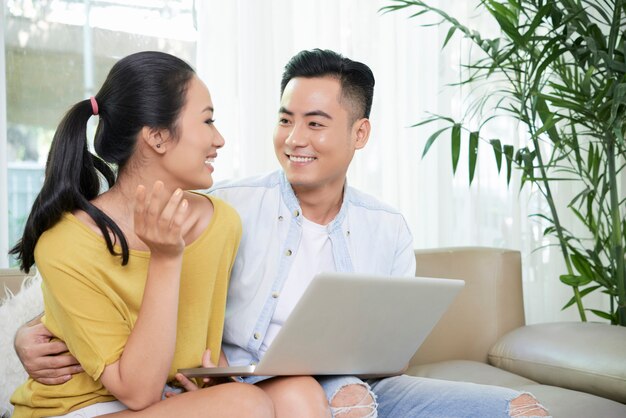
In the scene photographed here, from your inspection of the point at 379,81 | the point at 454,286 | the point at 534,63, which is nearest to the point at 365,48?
the point at 379,81

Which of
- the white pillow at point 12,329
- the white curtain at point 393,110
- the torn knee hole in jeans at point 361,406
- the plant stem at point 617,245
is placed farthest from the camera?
the white curtain at point 393,110

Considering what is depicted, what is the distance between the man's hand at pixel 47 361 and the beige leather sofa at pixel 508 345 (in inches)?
41.8

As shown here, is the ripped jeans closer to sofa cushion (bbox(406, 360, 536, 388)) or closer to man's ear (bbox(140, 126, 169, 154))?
sofa cushion (bbox(406, 360, 536, 388))

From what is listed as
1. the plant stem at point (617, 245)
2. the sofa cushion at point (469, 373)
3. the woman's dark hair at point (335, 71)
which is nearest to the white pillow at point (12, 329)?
the woman's dark hair at point (335, 71)

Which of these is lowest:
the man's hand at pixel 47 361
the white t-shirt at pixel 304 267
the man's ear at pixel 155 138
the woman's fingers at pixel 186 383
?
the woman's fingers at pixel 186 383

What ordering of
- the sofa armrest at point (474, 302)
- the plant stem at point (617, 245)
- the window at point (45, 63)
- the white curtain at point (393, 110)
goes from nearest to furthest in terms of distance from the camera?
the sofa armrest at point (474, 302)
the window at point (45, 63)
the plant stem at point (617, 245)
the white curtain at point (393, 110)

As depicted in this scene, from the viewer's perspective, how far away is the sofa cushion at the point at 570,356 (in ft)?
6.86

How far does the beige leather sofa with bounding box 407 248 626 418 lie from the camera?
211cm

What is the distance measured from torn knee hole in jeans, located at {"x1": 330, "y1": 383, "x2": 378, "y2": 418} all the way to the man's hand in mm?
490

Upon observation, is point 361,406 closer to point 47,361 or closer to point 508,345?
point 47,361

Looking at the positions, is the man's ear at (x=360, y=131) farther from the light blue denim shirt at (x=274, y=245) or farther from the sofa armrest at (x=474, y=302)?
the sofa armrest at (x=474, y=302)

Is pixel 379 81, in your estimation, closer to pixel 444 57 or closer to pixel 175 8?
pixel 444 57

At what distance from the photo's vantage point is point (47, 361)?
1464mm

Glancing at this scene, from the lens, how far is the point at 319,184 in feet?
6.31
